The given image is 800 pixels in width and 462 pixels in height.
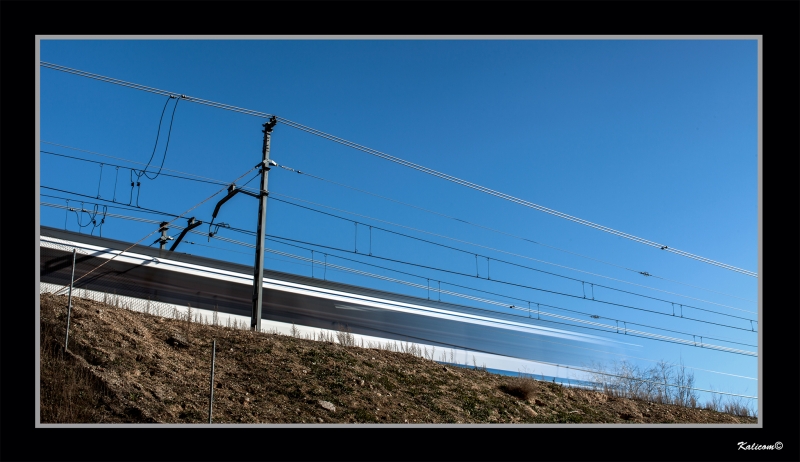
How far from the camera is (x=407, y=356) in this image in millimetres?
17203

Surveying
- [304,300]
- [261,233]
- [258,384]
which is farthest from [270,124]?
[304,300]

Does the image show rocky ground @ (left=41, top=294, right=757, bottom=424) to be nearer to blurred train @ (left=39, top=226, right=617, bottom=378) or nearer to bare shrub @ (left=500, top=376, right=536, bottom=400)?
bare shrub @ (left=500, top=376, right=536, bottom=400)

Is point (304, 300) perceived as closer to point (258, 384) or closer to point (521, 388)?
point (521, 388)

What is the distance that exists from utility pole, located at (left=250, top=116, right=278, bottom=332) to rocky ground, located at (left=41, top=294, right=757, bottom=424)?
51 centimetres

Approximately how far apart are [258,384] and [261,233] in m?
4.53

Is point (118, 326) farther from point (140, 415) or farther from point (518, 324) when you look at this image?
point (518, 324)

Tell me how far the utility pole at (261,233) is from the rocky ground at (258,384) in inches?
19.9

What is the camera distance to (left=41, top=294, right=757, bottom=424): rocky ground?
1102cm

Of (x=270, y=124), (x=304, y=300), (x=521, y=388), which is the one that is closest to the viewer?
(x=521, y=388)

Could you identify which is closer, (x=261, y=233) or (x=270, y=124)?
(x=261, y=233)

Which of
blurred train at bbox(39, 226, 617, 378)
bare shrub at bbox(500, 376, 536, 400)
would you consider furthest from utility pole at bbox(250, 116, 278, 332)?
blurred train at bbox(39, 226, 617, 378)

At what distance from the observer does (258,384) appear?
12906 millimetres
